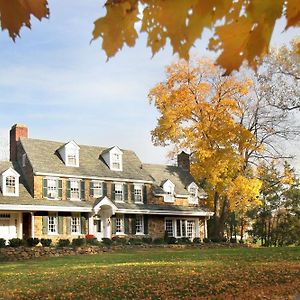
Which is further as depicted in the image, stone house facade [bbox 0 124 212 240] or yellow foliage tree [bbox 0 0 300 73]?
stone house facade [bbox 0 124 212 240]

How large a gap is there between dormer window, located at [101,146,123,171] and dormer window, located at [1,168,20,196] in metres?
7.85

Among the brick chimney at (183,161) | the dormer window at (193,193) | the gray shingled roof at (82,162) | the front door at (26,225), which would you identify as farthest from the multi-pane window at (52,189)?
the brick chimney at (183,161)

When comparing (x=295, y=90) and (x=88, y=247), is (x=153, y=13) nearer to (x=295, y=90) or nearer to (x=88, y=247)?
(x=88, y=247)

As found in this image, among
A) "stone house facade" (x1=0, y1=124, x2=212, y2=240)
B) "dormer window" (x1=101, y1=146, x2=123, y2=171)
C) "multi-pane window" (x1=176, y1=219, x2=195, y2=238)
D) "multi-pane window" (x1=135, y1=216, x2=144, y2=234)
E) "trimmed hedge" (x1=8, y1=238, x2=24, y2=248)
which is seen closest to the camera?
"trimmed hedge" (x1=8, y1=238, x2=24, y2=248)

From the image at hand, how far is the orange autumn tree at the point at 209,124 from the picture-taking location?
37.4 metres

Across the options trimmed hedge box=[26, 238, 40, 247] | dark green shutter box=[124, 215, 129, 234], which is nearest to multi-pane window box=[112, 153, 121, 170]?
dark green shutter box=[124, 215, 129, 234]

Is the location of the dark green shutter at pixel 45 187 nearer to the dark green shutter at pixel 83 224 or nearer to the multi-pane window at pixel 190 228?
the dark green shutter at pixel 83 224

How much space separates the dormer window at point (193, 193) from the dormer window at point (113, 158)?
6663 millimetres

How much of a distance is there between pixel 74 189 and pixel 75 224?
95.1 inches

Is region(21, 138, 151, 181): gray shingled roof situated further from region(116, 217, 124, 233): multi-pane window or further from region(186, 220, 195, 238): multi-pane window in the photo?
region(186, 220, 195, 238): multi-pane window

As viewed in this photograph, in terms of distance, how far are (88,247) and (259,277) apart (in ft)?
59.0

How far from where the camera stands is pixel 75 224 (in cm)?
3481

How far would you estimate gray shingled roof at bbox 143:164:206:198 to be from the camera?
41.8 m

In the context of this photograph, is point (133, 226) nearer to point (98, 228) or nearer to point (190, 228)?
point (98, 228)
